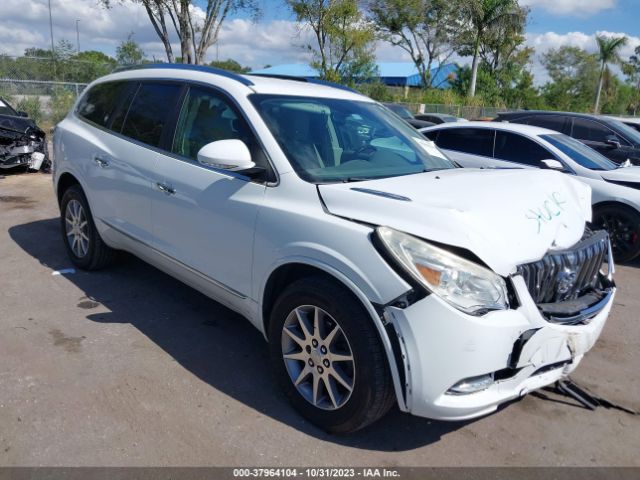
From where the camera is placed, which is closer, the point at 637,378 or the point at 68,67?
the point at 637,378

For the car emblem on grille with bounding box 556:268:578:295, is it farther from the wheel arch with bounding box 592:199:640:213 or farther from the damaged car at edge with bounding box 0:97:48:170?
the damaged car at edge with bounding box 0:97:48:170

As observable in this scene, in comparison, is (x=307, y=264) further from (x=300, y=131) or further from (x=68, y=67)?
(x=68, y=67)

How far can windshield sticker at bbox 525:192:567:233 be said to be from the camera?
9.60 feet

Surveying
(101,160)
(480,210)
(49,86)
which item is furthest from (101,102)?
(49,86)

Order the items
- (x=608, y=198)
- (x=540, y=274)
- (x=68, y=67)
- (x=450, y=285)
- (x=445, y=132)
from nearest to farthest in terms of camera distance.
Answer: (x=450, y=285), (x=540, y=274), (x=608, y=198), (x=445, y=132), (x=68, y=67)

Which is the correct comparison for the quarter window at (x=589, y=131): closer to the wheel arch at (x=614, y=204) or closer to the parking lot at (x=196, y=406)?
the wheel arch at (x=614, y=204)

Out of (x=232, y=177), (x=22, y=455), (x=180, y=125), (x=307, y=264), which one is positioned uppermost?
(x=180, y=125)

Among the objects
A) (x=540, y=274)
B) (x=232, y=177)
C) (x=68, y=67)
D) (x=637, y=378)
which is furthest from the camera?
(x=68, y=67)

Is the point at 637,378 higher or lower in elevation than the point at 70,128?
lower

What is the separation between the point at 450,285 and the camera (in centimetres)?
254

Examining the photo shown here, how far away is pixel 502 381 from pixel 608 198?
506 cm

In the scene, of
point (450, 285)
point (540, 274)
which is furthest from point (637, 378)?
point (450, 285)

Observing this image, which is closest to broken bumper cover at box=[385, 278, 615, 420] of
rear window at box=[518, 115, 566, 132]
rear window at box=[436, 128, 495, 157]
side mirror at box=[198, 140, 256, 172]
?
side mirror at box=[198, 140, 256, 172]

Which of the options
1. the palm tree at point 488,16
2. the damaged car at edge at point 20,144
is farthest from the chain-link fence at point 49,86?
the palm tree at point 488,16
